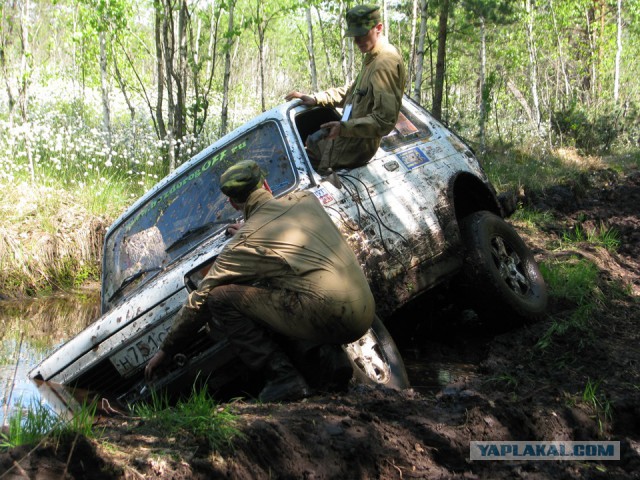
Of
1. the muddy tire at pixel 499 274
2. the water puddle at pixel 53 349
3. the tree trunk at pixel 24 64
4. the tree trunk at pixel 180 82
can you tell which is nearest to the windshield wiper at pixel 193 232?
the water puddle at pixel 53 349

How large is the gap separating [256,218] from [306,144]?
1344mm

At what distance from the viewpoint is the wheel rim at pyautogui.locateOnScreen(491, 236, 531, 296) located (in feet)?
18.8

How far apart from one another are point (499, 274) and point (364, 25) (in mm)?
2007

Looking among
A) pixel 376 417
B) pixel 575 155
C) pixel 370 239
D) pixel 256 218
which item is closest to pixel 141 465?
pixel 376 417

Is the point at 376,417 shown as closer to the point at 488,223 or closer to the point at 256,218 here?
the point at 256,218

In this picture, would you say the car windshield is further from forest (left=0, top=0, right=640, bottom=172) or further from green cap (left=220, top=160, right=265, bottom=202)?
forest (left=0, top=0, right=640, bottom=172)

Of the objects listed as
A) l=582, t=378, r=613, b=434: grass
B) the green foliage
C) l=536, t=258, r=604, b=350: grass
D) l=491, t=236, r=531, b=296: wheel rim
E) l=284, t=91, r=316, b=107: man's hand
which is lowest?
the green foliage

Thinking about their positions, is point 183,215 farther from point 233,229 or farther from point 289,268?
point 289,268

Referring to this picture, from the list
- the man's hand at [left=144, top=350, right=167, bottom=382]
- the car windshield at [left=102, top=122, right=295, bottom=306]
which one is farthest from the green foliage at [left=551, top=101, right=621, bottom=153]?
the man's hand at [left=144, top=350, right=167, bottom=382]

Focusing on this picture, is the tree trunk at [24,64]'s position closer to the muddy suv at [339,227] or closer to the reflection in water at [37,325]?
the reflection in water at [37,325]

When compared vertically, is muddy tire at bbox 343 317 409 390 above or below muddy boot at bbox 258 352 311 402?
below

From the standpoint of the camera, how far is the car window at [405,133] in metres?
5.64

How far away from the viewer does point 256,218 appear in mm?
3977

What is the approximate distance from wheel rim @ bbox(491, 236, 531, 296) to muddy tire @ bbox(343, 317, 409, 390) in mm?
1416
